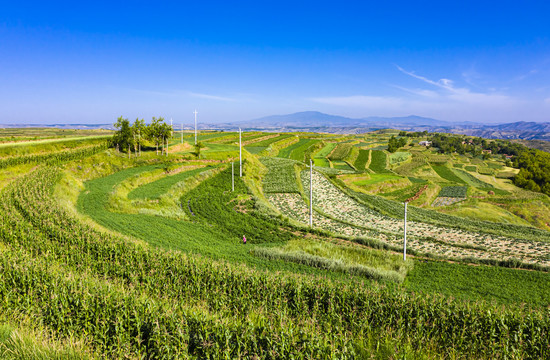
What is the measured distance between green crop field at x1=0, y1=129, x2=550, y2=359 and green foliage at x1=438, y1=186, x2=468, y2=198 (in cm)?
2561

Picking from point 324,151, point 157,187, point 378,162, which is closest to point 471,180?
point 378,162

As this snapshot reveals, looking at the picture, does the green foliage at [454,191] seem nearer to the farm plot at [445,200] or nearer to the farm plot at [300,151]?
the farm plot at [445,200]

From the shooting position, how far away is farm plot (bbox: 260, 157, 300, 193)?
4459cm

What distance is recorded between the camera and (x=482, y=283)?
52.7 feet

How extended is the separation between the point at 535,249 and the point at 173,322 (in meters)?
26.5

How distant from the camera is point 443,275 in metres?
17.2

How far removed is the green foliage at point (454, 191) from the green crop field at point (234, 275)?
1008 inches

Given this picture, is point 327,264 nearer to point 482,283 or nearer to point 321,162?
point 482,283

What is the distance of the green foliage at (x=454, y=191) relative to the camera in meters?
61.4

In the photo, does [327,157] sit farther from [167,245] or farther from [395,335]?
[395,335]

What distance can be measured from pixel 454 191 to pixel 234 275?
6394 centimetres

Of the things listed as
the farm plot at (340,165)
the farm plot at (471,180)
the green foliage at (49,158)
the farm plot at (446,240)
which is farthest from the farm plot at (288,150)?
the green foliage at (49,158)

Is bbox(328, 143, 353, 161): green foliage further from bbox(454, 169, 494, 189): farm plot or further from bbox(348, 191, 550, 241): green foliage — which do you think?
bbox(348, 191, 550, 241): green foliage

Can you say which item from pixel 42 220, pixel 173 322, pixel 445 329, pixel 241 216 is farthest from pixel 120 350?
pixel 241 216
